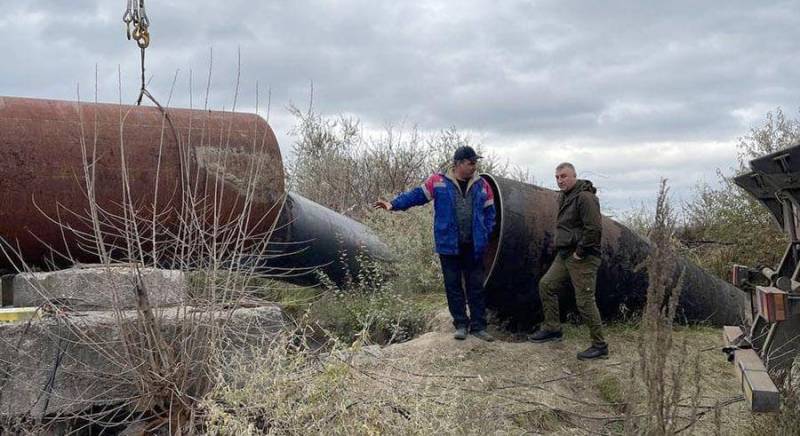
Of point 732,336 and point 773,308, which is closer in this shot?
point 773,308

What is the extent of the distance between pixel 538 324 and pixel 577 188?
150 centimetres

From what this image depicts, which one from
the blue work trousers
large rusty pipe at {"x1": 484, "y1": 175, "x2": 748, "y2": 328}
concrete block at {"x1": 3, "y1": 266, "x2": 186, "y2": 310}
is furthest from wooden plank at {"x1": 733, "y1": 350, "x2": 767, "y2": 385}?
concrete block at {"x1": 3, "y1": 266, "x2": 186, "y2": 310}

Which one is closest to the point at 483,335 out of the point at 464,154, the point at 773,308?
the point at 464,154

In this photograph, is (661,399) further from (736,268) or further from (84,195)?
(84,195)

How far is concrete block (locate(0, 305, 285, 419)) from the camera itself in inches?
200

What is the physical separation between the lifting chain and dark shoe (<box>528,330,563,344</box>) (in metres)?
4.07

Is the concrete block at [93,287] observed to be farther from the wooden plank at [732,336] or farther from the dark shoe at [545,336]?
the wooden plank at [732,336]

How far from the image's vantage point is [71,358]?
521 cm

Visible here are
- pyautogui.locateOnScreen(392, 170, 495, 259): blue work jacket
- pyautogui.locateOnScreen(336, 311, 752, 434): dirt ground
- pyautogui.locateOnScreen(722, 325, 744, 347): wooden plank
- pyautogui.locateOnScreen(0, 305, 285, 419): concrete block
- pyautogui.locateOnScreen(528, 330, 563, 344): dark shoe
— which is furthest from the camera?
pyautogui.locateOnScreen(528, 330, 563, 344): dark shoe

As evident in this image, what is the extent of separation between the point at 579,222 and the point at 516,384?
4.95 ft

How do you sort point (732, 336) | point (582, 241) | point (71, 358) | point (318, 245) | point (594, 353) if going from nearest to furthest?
point (71, 358) < point (732, 336) < point (582, 241) < point (594, 353) < point (318, 245)

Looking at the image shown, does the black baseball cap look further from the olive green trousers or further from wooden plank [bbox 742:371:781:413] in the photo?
wooden plank [bbox 742:371:781:413]

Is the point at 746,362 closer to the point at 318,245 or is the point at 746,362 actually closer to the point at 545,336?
the point at 545,336

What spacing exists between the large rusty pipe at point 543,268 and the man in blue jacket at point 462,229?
27cm
